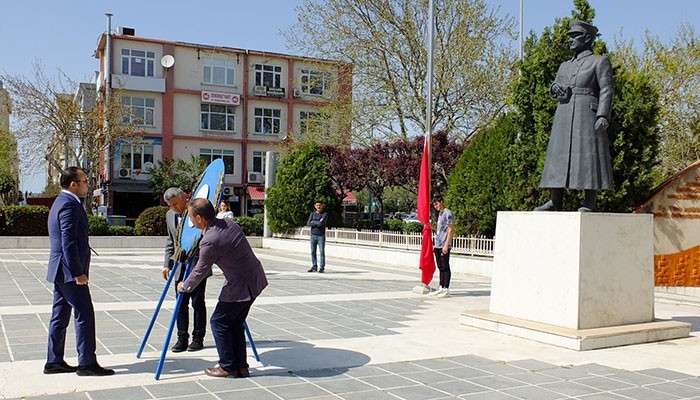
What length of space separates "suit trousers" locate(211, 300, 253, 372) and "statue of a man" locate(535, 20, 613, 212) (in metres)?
4.57

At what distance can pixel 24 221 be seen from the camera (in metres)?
25.6

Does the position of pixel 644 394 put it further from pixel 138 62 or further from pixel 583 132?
pixel 138 62

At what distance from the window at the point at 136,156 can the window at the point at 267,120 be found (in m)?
6.95

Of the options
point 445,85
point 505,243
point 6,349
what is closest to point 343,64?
point 445,85

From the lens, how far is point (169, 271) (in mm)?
7336

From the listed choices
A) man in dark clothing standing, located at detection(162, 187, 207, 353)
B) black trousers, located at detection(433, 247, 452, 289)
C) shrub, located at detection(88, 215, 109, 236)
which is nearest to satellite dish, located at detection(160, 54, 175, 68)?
shrub, located at detection(88, 215, 109, 236)

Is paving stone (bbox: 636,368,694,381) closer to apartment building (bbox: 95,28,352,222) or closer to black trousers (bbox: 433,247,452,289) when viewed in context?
black trousers (bbox: 433,247,452,289)

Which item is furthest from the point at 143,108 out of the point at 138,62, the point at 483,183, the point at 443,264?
the point at 443,264

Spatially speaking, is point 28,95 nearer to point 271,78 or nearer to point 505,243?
point 271,78

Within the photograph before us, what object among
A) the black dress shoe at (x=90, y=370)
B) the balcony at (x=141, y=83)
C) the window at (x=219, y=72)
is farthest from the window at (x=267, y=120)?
the black dress shoe at (x=90, y=370)

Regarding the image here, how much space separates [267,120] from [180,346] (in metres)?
38.8

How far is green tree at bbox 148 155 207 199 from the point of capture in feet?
126

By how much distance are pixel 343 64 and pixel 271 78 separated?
19.5 m

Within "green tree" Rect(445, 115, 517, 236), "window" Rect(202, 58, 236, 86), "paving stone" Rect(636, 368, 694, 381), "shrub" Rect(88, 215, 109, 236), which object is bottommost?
"paving stone" Rect(636, 368, 694, 381)
